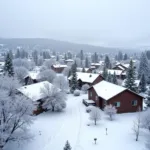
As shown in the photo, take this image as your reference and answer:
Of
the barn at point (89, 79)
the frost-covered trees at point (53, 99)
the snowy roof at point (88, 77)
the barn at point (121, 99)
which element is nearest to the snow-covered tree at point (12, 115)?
the frost-covered trees at point (53, 99)

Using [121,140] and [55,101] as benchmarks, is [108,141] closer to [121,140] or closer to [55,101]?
[121,140]

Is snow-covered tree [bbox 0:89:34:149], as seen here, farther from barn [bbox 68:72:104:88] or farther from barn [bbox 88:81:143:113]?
barn [bbox 68:72:104:88]

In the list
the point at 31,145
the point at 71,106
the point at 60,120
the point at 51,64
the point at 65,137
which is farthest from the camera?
the point at 51,64

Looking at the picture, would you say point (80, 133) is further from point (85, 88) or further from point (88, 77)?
point (88, 77)

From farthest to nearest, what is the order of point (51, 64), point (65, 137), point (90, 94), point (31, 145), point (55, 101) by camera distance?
point (51, 64)
point (90, 94)
point (55, 101)
point (65, 137)
point (31, 145)

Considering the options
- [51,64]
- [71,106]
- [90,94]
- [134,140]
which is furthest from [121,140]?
[51,64]

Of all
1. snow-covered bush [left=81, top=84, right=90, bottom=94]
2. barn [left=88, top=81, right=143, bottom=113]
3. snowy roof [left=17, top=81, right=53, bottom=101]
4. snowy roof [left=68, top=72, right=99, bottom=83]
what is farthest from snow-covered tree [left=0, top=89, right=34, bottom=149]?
snowy roof [left=68, top=72, right=99, bottom=83]

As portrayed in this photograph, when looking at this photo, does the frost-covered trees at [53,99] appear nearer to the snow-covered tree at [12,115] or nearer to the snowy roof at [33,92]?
the snowy roof at [33,92]
